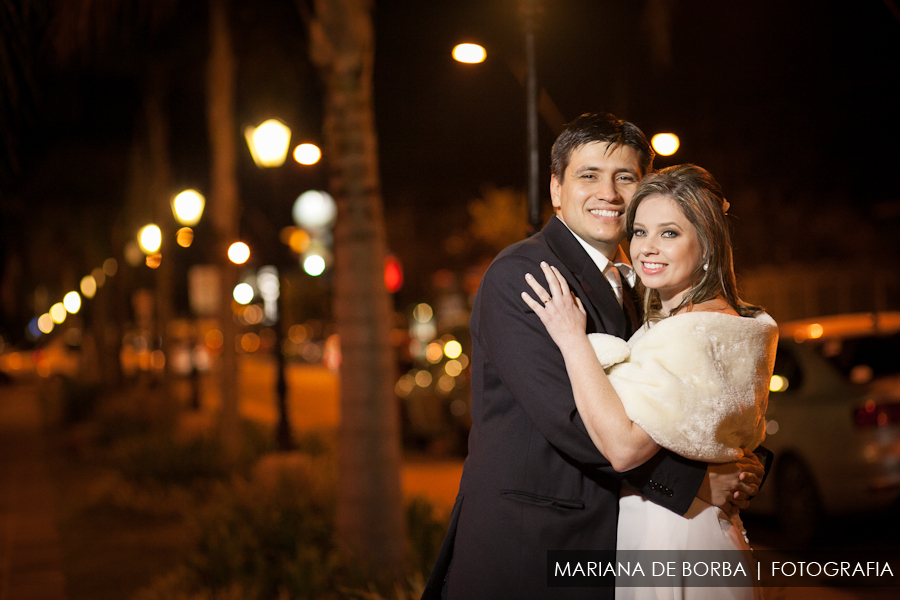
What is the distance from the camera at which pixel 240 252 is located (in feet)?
35.4

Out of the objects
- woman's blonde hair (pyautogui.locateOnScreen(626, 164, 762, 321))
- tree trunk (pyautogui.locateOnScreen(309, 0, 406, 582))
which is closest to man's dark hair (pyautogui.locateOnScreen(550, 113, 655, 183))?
woman's blonde hair (pyautogui.locateOnScreen(626, 164, 762, 321))

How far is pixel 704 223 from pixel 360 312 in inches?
132

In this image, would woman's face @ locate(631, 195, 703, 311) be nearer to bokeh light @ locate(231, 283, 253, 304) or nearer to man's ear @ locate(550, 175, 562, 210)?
man's ear @ locate(550, 175, 562, 210)

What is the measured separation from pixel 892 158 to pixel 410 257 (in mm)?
18999

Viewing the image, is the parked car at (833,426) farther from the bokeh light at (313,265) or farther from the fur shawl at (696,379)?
the bokeh light at (313,265)

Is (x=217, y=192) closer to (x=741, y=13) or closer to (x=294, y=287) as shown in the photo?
(x=741, y=13)

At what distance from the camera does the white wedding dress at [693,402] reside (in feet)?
8.09

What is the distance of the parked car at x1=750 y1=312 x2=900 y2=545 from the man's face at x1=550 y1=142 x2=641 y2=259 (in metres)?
4.96

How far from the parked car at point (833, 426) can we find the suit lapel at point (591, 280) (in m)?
4.90

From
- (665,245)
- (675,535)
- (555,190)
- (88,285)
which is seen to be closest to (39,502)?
(555,190)

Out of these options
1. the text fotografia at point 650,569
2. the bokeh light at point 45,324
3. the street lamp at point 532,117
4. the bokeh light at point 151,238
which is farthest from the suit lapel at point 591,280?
the bokeh light at point 45,324

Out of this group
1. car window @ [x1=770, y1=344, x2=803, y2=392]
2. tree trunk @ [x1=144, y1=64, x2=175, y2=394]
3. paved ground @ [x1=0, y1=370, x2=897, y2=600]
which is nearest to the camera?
paved ground @ [x1=0, y1=370, x2=897, y2=600]

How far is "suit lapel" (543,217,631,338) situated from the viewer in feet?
9.28

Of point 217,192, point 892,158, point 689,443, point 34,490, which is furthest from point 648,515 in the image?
point 892,158
